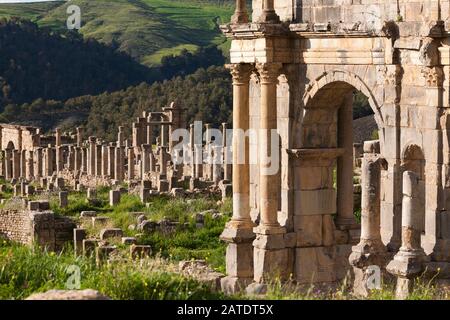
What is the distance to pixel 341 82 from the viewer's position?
2202cm

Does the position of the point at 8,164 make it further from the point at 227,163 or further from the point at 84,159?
the point at 227,163

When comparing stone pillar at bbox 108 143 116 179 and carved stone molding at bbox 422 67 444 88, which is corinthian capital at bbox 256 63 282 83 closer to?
carved stone molding at bbox 422 67 444 88

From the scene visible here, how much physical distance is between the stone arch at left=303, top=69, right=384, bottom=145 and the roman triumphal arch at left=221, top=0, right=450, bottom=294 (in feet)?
0.07

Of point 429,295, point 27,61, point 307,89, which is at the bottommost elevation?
point 429,295

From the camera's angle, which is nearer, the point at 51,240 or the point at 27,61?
the point at 51,240

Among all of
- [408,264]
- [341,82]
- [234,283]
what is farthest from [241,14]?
[408,264]

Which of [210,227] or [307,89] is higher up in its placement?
[307,89]

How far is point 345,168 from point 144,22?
98748 millimetres

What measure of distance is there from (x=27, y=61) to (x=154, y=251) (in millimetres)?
69512

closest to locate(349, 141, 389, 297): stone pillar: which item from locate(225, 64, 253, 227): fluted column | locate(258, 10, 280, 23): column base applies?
locate(225, 64, 253, 227): fluted column

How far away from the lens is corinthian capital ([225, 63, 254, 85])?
2308 centimetres

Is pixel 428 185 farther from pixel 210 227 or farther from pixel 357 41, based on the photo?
pixel 210 227
